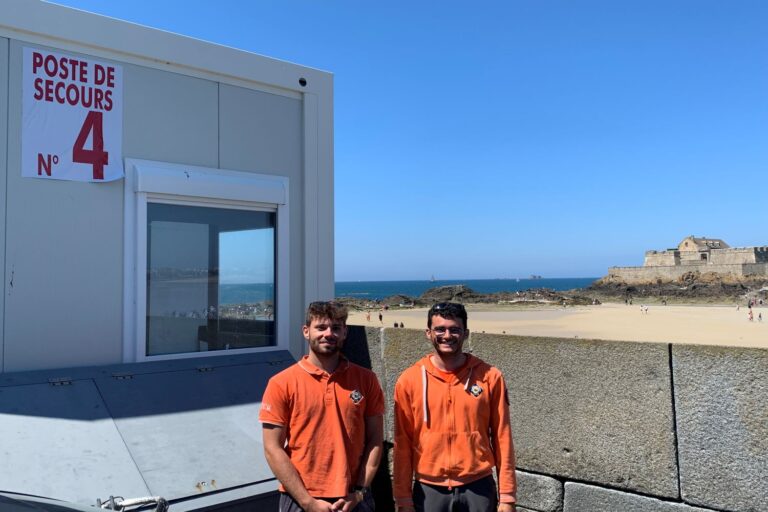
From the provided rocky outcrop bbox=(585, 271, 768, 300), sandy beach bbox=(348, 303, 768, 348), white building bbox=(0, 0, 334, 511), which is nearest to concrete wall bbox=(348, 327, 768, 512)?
white building bbox=(0, 0, 334, 511)

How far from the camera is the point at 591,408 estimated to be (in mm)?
3504

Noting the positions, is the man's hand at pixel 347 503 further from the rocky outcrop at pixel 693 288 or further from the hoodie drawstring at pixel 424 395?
the rocky outcrop at pixel 693 288

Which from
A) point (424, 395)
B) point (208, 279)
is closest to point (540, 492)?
point (424, 395)

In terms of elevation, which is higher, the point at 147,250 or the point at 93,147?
the point at 93,147

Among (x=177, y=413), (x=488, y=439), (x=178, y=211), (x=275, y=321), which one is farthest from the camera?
(x=275, y=321)

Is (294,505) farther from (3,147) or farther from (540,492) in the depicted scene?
(3,147)

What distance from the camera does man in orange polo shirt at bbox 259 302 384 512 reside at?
290cm

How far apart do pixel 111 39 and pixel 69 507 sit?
3701mm

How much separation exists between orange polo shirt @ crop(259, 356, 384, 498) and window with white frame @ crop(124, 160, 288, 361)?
2325 millimetres

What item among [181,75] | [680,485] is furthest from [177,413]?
[680,485]

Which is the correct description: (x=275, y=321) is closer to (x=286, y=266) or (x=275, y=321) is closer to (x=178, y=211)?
(x=286, y=266)

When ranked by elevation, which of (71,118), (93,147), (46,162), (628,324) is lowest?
(628,324)

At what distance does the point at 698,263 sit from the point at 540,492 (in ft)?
291

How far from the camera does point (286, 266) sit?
570 centimetres
